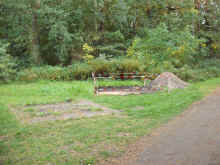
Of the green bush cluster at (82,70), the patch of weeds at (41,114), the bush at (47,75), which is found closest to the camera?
the patch of weeds at (41,114)

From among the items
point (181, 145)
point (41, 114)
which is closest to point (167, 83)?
point (41, 114)

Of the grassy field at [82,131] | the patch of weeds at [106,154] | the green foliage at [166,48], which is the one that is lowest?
the grassy field at [82,131]

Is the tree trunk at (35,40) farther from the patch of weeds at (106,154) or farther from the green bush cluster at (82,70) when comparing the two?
the patch of weeds at (106,154)

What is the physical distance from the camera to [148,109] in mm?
8156

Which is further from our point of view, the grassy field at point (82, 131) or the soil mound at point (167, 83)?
the soil mound at point (167, 83)

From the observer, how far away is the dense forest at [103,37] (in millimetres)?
16828

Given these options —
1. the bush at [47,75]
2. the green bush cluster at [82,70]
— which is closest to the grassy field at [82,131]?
the green bush cluster at [82,70]

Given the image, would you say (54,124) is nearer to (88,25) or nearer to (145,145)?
(145,145)

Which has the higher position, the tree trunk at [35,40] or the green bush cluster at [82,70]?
the tree trunk at [35,40]

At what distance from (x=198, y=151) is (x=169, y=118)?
243 centimetres

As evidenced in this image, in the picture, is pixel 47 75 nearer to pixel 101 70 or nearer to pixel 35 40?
pixel 101 70

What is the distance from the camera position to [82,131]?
6113 millimetres

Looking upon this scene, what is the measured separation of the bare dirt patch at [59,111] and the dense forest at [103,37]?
7.43 m

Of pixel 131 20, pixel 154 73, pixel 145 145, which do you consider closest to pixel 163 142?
pixel 145 145
